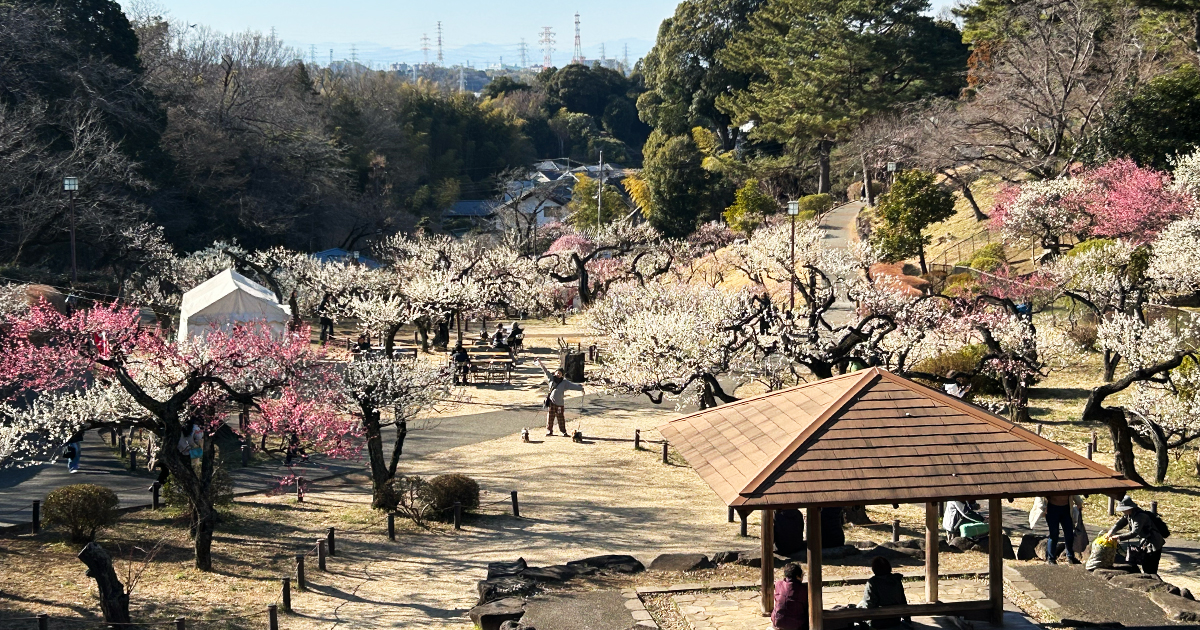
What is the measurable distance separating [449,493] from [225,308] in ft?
38.0

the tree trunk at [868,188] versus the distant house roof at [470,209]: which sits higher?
the distant house roof at [470,209]

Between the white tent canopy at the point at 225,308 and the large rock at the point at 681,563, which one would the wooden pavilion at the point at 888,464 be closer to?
the large rock at the point at 681,563

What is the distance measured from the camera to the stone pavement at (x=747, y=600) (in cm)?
1077

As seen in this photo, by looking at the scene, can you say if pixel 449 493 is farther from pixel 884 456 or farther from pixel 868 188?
pixel 868 188

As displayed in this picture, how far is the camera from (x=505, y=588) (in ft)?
39.2

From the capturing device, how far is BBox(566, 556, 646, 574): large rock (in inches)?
512

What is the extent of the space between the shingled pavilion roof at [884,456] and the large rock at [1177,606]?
1.75 meters

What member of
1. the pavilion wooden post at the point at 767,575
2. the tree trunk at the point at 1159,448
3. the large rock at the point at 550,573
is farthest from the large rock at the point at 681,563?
the tree trunk at the point at 1159,448

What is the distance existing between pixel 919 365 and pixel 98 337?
1821 centimetres

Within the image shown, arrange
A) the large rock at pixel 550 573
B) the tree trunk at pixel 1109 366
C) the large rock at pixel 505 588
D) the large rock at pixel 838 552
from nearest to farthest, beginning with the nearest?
the large rock at pixel 505 588 < the large rock at pixel 550 573 < the large rock at pixel 838 552 < the tree trunk at pixel 1109 366

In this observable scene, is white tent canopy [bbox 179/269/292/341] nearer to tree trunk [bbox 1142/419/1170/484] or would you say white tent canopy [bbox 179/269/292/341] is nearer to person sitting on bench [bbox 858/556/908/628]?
person sitting on bench [bbox 858/556/908/628]

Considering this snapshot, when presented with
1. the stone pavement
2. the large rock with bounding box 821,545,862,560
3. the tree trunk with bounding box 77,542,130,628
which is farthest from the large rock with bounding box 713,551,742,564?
the tree trunk with bounding box 77,542,130,628

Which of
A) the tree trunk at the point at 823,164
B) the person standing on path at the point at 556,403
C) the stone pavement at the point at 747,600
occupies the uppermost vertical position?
the tree trunk at the point at 823,164

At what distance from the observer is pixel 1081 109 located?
4191 cm
